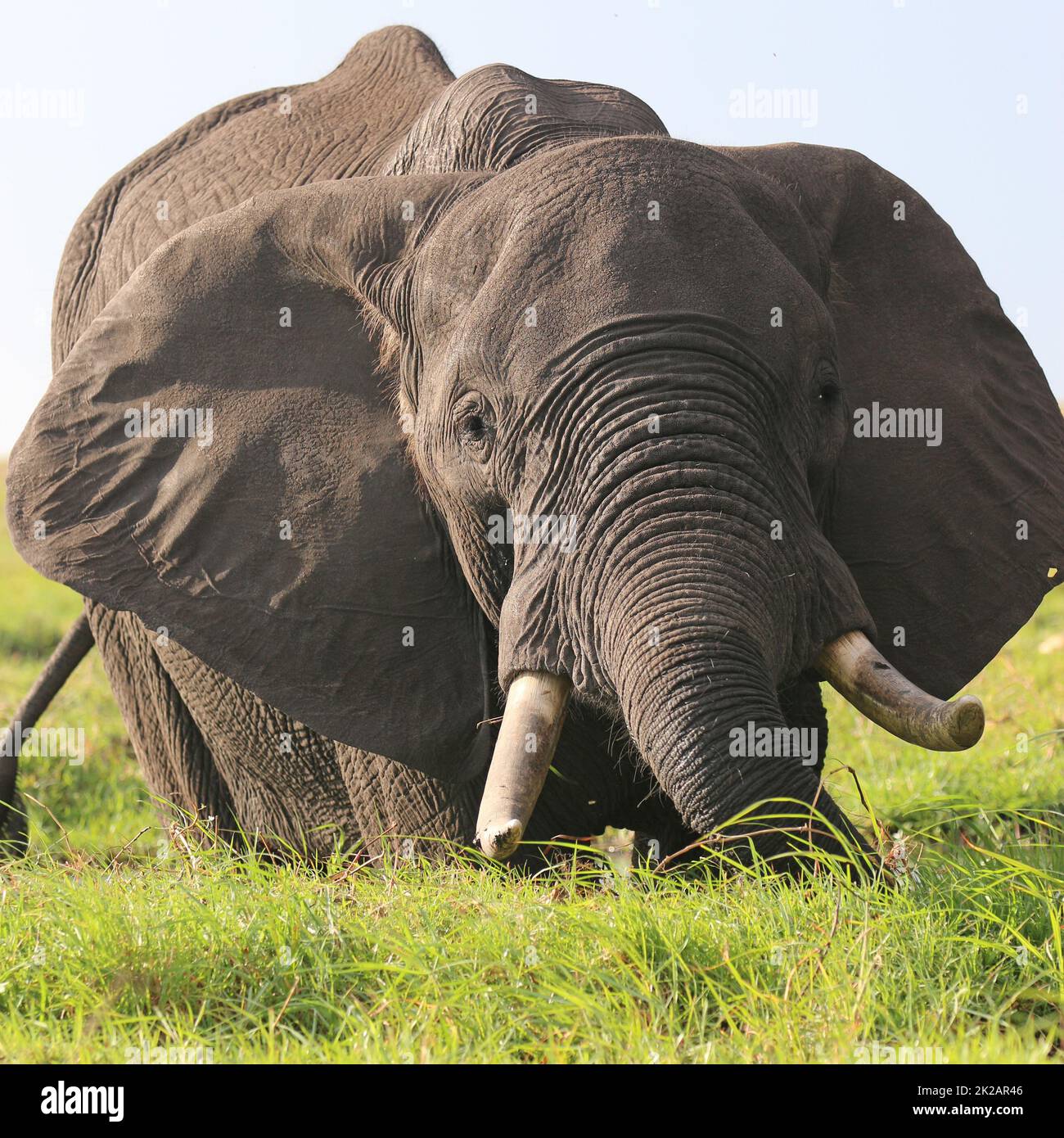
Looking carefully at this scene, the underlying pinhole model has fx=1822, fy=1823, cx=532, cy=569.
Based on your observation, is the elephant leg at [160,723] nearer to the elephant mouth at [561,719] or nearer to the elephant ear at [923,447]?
the elephant mouth at [561,719]

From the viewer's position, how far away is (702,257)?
4625 millimetres

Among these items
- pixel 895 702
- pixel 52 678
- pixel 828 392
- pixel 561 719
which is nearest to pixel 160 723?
pixel 52 678

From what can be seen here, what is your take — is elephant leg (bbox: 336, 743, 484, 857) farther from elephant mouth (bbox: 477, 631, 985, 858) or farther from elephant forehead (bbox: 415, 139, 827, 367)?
elephant forehead (bbox: 415, 139, 827, 367)

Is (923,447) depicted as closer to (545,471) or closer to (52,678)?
(545,471)

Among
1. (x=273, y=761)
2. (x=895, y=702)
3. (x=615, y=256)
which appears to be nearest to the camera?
(x=895, y=702)

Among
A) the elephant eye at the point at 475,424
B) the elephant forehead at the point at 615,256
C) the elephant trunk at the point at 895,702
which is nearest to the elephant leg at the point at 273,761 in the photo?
the elephant eye at the point at 475,424

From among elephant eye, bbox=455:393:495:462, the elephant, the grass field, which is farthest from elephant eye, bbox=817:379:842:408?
the grass field

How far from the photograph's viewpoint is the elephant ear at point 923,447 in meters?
5.54

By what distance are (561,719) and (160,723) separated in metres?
3.10

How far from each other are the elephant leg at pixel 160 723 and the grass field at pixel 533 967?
79.5 inches

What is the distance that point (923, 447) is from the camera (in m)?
5.65

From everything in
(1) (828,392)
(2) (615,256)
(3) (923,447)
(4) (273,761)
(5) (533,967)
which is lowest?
(4) (273,761)

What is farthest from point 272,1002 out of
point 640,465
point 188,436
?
point 188,436

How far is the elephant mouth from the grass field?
Answer: 0.25 metres
